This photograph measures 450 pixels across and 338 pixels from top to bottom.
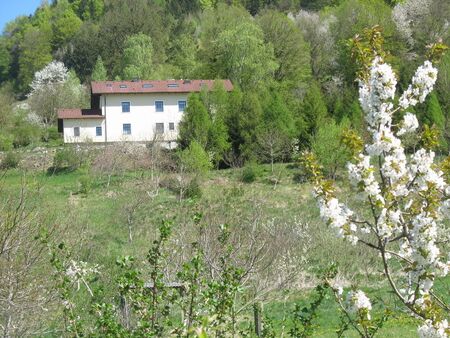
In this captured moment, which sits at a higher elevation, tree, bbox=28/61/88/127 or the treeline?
the treeline

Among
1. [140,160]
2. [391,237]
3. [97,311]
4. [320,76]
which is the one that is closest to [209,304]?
[97,311]

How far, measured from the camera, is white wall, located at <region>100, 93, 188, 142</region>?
44625 mm

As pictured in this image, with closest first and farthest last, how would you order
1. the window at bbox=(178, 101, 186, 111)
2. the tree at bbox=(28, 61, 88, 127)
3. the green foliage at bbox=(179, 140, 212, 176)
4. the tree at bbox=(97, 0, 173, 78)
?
the green foliage at bbox=(179, 140, 212, 176)
the window at bbox=(178, 101, 186, 111)
the tree at bbox=(28, 61, 88, 127)
the tree at bbox=(97, 0, 173, 78)

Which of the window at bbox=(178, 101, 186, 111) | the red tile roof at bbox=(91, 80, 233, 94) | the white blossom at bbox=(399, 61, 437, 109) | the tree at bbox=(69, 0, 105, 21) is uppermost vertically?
the tree at bbox=(69, 0, 105, 21)

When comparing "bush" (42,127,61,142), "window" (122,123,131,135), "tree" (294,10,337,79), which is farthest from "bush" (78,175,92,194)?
"tree" (294,10,337,79)

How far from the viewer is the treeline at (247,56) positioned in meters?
37.4

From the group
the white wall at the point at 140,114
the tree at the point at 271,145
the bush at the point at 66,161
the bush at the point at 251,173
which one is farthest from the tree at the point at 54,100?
the bush at the point at 251,173

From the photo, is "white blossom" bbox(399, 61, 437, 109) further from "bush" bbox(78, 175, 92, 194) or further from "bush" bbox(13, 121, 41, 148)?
"bush" bbox(13, 121, 41, 148)

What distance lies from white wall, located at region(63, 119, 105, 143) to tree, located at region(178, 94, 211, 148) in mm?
7413

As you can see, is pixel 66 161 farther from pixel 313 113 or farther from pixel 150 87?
pixel 313 113

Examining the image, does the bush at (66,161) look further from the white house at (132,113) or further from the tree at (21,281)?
the tree at (21,281)

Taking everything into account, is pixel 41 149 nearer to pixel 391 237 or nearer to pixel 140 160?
pixel 140 160

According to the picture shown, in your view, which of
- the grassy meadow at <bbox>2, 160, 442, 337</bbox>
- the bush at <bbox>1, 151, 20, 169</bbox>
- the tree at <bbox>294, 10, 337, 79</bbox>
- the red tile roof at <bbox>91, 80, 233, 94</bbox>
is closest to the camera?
the grassy meadow at <bbox>2, 160, 442, 337</bbox>

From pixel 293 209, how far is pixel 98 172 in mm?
10772
